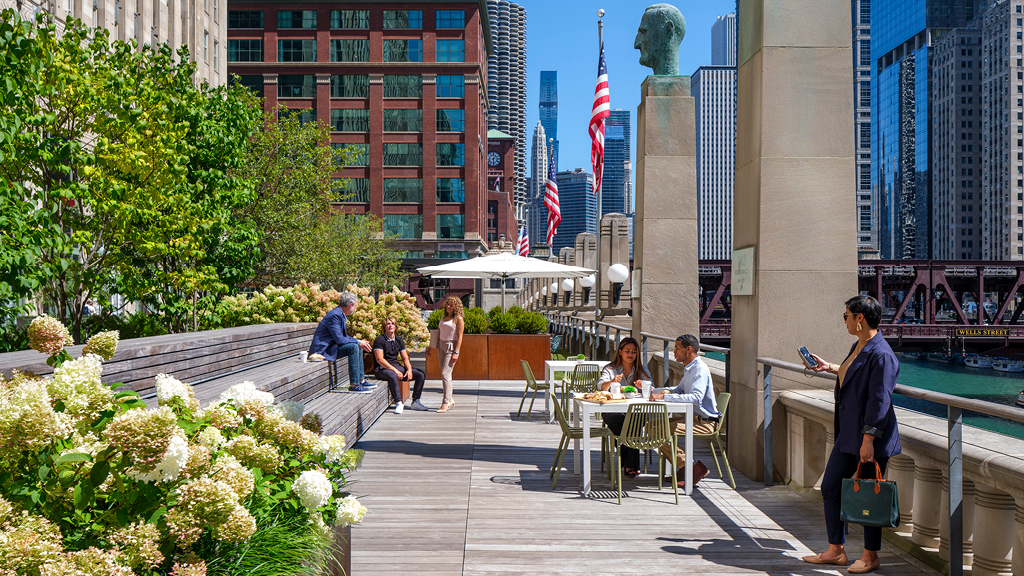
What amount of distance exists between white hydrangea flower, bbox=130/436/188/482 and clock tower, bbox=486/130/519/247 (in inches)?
5497

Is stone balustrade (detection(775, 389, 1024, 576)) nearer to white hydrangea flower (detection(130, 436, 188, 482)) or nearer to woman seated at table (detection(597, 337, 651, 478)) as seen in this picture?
woman seated at table (detection(597, 337, 651, 478))

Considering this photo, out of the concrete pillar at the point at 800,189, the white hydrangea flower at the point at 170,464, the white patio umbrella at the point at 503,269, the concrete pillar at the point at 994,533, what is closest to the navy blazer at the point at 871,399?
the concrete pillar at the point at 994,533

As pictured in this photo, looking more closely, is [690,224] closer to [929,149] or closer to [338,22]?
[338,22]

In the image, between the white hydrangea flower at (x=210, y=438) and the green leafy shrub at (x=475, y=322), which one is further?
the green leafy shrub at (x=475, y=322)

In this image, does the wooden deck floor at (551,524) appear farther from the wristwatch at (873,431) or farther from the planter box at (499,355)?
the planter box at (499,355)

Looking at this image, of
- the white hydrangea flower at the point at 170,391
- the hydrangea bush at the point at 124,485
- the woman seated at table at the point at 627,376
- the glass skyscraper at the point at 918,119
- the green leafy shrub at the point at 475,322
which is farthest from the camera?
the glass skyscraper at the point at 918,119

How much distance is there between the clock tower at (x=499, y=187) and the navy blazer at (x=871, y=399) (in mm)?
137053

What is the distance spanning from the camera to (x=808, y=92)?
8.27 m

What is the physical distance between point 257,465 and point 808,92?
23.2ft

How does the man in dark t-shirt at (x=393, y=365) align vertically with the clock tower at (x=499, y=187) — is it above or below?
below

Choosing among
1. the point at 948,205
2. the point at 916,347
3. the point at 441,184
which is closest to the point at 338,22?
the point at 441,184

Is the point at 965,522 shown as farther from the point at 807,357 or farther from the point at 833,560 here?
the point at 807,357

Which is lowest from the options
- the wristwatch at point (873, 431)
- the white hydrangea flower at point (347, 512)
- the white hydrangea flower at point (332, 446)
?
the white hydrangea flower at point (347, 512)

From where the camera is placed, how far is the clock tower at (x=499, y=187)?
494ft
